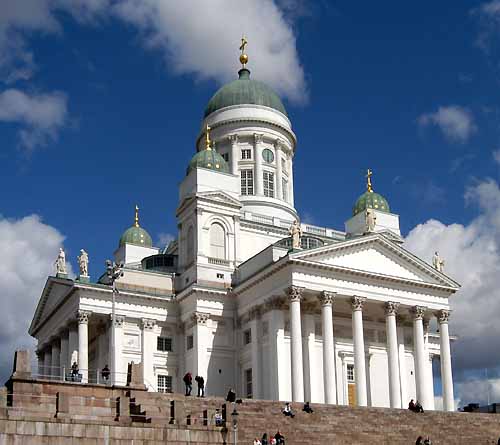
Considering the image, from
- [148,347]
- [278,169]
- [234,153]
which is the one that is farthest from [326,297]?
[234,153]

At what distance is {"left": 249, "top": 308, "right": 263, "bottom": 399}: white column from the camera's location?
55825 millimetres

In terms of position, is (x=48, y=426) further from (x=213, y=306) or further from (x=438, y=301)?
(x=438, y=301)

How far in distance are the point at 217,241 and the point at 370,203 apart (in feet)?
46.6

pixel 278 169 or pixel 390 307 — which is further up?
pixel 278 169

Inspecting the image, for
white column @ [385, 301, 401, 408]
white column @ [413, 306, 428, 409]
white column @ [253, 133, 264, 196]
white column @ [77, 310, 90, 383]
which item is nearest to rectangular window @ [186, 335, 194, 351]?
white column @ [77, 310, 90, 383]

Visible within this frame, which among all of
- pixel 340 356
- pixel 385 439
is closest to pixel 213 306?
pixel 340 356

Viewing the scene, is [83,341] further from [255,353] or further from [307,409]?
[307,409]

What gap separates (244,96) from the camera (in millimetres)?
73125

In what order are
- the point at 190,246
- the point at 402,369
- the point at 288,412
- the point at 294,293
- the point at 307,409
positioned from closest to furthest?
the point at 288,412
the point at 307,409
the point at 294,293
the point at 402,369
the point at 190,246

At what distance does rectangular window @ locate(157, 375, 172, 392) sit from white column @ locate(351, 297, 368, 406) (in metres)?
13.0

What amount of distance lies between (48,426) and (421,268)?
106ft

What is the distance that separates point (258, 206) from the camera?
69500 millimetres

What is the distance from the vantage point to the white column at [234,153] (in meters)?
71.0

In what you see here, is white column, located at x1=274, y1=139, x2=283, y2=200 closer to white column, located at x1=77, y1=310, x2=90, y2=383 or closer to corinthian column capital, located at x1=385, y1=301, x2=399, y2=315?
corinthian column capital, located at x1=385, y1=301, x2=399, y2=315
